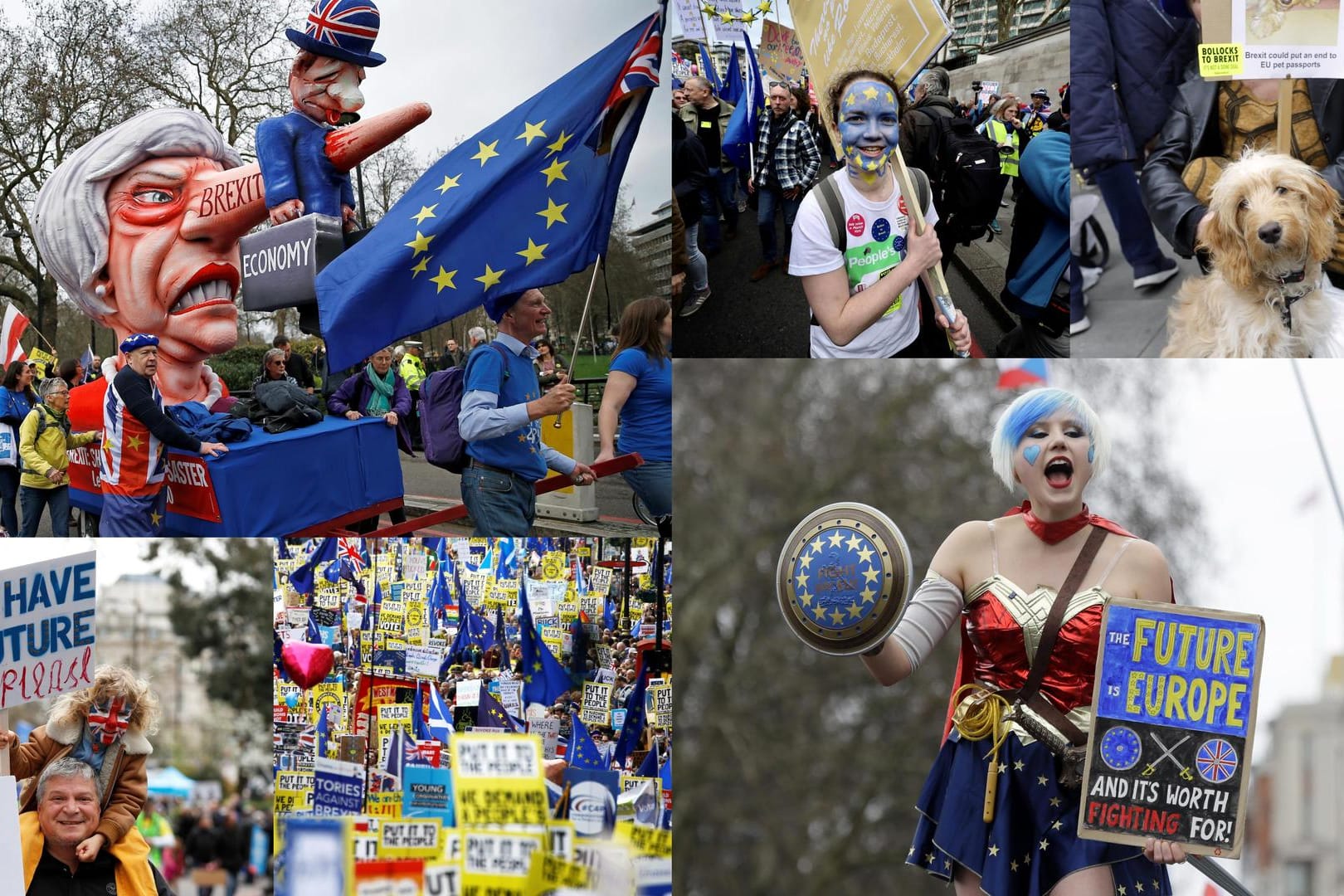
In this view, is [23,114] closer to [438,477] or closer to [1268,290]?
[438,477]

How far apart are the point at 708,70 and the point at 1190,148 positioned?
1.94m

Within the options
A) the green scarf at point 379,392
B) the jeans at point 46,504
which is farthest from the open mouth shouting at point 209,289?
the jeans at point 46,504

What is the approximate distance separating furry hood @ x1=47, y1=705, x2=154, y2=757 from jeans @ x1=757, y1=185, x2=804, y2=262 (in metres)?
3.15

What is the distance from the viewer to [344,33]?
6.22m

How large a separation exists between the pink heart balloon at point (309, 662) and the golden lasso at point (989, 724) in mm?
2788

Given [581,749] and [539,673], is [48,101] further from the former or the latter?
[581,749]

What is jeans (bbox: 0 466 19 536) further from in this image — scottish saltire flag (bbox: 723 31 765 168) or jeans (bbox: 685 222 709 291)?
scottish saltire flag (bbox: 723 31 765 168)

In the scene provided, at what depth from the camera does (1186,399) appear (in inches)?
252

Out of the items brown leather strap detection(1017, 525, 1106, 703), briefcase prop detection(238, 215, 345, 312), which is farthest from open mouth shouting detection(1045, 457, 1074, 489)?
briefcase prop detection(238, 215, 345, 312)

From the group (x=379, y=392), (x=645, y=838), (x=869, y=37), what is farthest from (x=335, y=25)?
(x=645, y=838)

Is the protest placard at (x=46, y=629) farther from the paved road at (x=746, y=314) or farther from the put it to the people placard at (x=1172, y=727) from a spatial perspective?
the put it to the people placard at (x=1172, y=727)

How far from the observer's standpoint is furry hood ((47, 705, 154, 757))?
19.2 feet

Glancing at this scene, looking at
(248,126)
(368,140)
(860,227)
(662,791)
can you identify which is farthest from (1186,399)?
(248,126)

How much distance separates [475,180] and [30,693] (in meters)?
2.53
